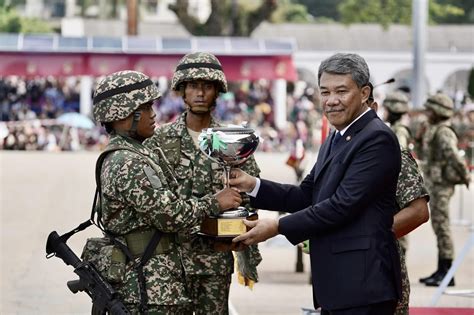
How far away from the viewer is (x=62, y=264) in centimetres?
1521

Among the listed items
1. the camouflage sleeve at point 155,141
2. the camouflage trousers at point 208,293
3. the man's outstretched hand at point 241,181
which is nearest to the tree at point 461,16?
the camouflage sleeve at point 155,141

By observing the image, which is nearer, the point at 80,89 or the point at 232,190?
the point at 232,190

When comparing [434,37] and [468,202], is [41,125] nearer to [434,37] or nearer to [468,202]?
[468,202]

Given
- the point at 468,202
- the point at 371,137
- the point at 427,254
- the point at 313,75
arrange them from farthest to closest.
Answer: the point at 313,75
the point at 468,202
the point at 427,254
the point at 371,137

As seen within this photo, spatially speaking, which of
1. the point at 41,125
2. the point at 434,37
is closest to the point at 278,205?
the point at 41,125

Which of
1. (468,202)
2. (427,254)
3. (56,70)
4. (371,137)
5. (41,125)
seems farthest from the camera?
(56,70)

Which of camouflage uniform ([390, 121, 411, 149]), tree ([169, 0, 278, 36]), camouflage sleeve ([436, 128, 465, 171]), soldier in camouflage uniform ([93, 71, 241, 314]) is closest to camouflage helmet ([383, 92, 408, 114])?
camouflage uniform ([390, 121, 411, 149])

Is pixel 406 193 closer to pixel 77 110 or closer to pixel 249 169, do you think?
pixel 249 169

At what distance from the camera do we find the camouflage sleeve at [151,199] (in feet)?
19.8

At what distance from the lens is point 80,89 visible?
49.2 meters

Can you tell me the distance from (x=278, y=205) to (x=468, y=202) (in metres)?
18.5

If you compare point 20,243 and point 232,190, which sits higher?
point 232,190

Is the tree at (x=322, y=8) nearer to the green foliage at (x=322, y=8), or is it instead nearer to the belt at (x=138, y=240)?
the green foliage at (x=322, y=8)

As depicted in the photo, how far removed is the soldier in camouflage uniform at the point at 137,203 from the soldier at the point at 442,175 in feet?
24.5
